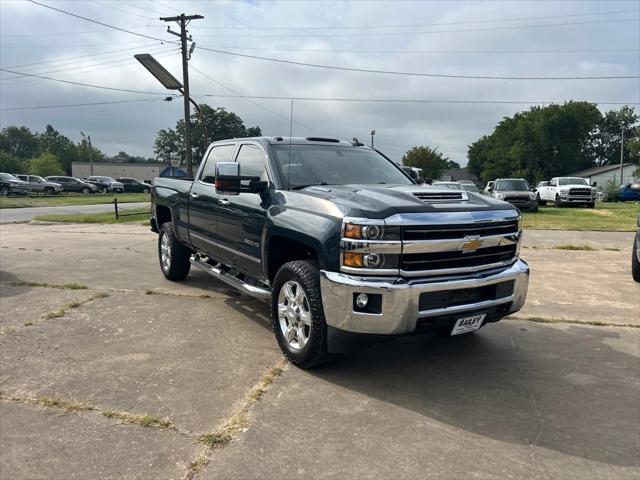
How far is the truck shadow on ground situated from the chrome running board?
3.17 feet

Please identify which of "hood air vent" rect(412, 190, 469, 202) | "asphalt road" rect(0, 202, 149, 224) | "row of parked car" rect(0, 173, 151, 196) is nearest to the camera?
"hood air vent" rect(412, 190, 469, 202)

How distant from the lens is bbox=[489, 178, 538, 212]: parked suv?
2333 centimetres

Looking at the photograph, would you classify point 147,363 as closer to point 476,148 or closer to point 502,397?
point 502,397

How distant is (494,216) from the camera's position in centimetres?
411

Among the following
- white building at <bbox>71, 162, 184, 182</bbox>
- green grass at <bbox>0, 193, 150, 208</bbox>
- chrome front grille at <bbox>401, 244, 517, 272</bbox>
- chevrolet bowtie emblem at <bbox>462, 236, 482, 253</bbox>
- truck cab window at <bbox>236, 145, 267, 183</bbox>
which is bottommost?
green grass at <bbox>0, 193, 150, 208</bbox>

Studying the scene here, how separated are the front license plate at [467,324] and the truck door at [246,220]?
1868 mm

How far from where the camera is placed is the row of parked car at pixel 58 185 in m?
39.8

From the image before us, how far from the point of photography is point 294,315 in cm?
423

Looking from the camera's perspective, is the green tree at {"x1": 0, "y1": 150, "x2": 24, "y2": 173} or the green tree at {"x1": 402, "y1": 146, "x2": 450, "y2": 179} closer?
the green tree at {"x1": 402, "y1": 146, "x2": 450, "y2": 179}

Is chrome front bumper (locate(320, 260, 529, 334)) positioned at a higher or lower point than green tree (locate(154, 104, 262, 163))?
lower

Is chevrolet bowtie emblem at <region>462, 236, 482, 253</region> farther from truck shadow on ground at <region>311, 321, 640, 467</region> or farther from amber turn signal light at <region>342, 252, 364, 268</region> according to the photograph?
truck shadow on ground at <region>311, 321, 640, 467</region>

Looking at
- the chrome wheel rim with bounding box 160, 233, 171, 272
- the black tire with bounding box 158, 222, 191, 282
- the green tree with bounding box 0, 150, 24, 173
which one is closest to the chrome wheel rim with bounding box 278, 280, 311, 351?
the black tire with bounding box 158, 222, 191, 282

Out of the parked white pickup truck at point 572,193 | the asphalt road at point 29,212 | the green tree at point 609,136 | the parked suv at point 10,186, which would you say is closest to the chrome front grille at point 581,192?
the parked white pickup truck at point 572,193

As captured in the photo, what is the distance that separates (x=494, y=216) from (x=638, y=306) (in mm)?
3624
